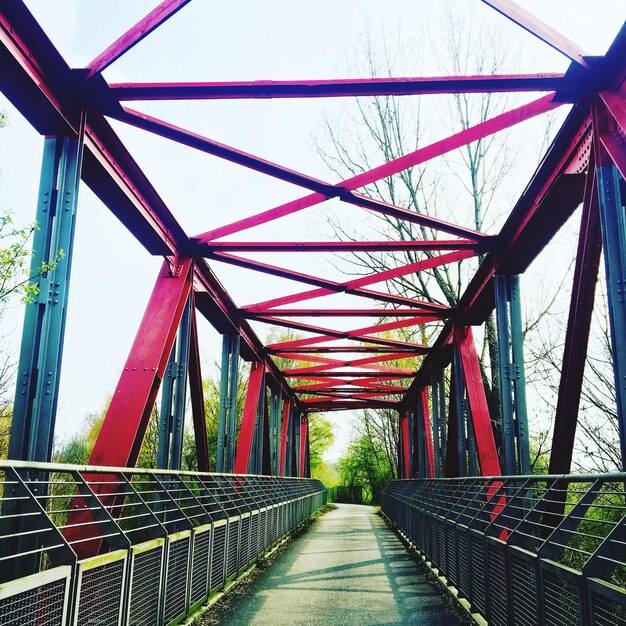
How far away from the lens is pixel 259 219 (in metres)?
7.89

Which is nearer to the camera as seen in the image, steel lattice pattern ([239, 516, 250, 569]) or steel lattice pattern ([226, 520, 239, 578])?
steel lattice pattern ([226, 520, 239, 578])

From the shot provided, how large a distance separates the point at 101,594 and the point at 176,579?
1.54 metres

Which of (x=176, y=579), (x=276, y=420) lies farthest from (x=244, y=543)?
(x=276, y=420)

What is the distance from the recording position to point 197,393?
29.7 feet

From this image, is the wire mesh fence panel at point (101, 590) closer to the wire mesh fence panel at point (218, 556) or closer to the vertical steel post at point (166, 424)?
the wire mesh fence panel at point (218, 556)

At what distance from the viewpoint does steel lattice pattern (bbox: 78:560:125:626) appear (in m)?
3.21

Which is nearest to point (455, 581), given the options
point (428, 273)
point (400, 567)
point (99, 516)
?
point (400, 567)

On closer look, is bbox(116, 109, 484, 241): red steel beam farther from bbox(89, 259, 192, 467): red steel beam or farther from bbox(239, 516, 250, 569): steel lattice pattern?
bbox(239, 516, 250, 569): steel lattice pattern

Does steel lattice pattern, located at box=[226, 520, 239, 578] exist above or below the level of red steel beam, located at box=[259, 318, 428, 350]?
below

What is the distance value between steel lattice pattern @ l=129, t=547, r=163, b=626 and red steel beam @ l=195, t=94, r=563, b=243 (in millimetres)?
4250

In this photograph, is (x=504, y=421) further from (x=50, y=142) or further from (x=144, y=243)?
(x=50, y=142)

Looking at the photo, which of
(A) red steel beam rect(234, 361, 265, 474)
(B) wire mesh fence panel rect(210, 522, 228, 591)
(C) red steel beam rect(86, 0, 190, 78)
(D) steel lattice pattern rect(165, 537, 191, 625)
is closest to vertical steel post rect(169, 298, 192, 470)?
(B) wire mesh fence panel rect(210, 522, 228, 591)

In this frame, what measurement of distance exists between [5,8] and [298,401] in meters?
21.4

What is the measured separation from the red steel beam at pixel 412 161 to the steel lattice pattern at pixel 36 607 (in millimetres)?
4867
